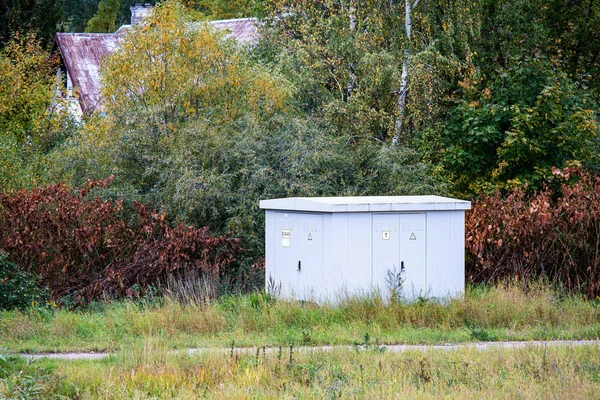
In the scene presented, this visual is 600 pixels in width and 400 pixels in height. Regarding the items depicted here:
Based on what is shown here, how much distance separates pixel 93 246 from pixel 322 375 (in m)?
7.80

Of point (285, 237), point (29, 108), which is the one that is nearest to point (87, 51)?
point (29, 108)

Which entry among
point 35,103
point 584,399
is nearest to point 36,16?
point 35,103

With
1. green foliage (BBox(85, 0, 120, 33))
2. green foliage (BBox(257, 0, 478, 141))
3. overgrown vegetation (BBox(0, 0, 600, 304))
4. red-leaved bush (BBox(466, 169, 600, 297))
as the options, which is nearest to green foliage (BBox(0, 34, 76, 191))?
overgrown vegetation (BBox(0, 0, 600, 304))

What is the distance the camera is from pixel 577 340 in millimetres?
11242

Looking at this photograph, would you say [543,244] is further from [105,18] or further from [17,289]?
[105,18]

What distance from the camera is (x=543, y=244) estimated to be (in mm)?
15414

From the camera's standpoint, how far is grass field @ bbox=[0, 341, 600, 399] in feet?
27.1

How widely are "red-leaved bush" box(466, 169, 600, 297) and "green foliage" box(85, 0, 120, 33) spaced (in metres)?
50.1

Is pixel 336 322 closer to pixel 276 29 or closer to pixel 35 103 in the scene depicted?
pixel 276 29

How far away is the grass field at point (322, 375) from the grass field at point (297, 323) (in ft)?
3.51

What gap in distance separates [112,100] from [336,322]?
1106cm

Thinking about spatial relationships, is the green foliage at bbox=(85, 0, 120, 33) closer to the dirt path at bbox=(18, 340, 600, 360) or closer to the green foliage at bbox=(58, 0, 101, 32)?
the green foliage at bbox=(58, 0, 101, 32)

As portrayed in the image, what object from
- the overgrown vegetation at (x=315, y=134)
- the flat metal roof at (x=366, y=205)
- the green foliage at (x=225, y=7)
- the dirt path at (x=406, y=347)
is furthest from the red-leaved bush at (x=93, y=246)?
the green foliage at (x=225, y=7)

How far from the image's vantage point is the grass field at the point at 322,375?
325 inches
